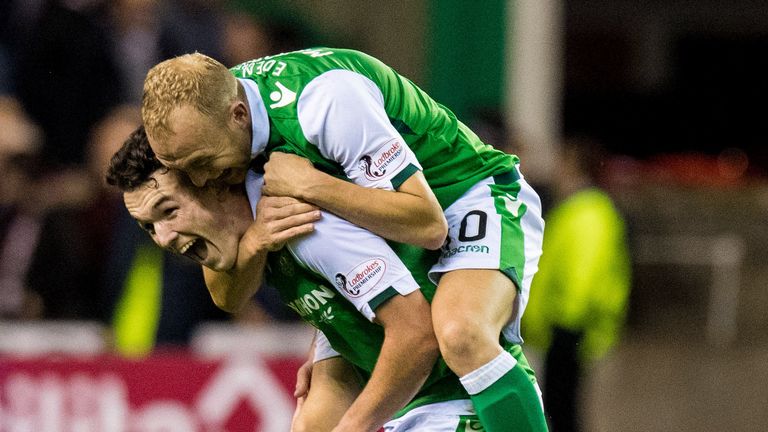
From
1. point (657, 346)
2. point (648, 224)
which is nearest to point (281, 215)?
point (657, 346)

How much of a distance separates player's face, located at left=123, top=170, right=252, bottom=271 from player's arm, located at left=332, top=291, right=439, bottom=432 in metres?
0.47

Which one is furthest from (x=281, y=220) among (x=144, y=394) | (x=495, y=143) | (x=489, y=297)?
(x=495, y=143)

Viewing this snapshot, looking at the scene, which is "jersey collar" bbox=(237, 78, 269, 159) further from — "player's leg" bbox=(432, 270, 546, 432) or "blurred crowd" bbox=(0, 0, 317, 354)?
"blurred crowd" bbox=(0, 0, 317, 354)

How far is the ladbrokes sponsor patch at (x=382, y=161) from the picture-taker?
3523 millimetres

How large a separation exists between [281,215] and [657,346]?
29.6 ft

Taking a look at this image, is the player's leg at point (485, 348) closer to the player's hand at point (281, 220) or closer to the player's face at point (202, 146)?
the player's hand at point (281, 220)

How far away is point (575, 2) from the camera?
21562 millimetres

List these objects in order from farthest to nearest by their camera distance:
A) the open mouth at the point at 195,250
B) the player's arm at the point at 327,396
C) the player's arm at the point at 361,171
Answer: the player's arm at the point at 327,396 → the open mouth at the point at 195,250 → the player's arm at the point at 361,171

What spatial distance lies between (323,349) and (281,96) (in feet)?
3.06

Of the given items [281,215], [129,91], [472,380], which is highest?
[281,215]

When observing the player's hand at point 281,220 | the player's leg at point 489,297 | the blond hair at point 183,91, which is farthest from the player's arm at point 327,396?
the blond hair at point 183,91

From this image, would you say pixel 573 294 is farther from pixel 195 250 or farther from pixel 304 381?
pixel 195 250

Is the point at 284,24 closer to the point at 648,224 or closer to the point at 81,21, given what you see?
the point at 81,21

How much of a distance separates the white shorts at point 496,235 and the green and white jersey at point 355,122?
0.05 meters
